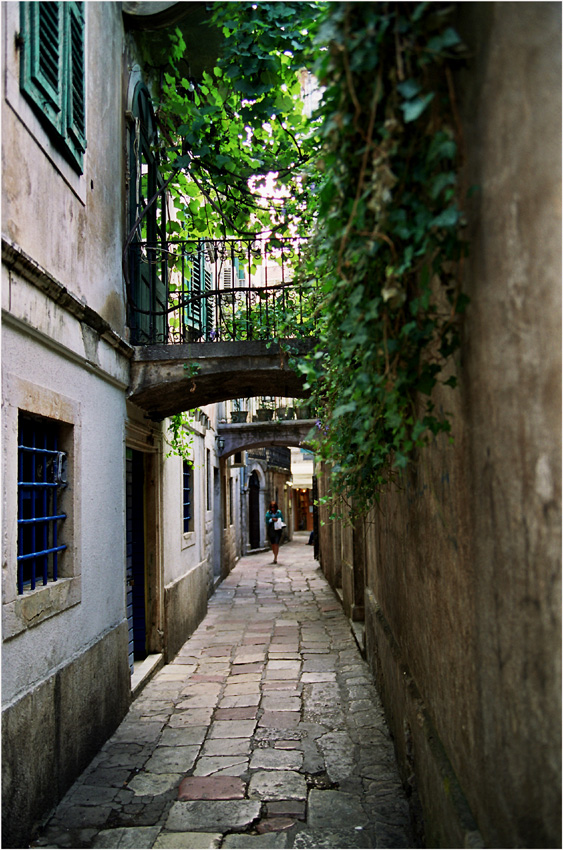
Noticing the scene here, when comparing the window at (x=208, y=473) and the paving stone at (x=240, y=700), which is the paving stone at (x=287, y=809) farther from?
the window at (x=208, y=473)

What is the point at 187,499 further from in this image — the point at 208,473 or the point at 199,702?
the point at 199,702

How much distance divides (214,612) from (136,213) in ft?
23.6

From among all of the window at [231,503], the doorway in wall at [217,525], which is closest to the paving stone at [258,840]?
the doorway in wall at [217,525]

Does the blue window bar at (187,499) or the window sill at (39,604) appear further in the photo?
the blue window bar at (187,499)

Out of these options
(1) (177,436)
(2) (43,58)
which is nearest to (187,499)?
(1) (177,436)

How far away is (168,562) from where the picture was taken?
880cm

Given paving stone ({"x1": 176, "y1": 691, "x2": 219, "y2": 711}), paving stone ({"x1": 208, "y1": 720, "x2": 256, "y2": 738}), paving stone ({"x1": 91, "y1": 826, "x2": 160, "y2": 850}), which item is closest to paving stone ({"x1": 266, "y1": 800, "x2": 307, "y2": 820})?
paving stone ({"x1": 91, "y1": 826, "x2": 160, "y2": 850})

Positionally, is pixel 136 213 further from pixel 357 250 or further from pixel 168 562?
pixel 357 250

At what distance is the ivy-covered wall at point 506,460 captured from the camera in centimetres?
177

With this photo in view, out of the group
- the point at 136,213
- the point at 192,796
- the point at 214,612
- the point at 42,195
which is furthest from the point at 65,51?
the point at 214,612

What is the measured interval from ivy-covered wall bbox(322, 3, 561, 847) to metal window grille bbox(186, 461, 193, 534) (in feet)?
26.4

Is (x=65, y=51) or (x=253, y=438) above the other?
(x=65, y=51)

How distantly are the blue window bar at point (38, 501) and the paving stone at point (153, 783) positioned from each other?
1553 millimetres

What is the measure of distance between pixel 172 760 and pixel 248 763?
2.02 feet
